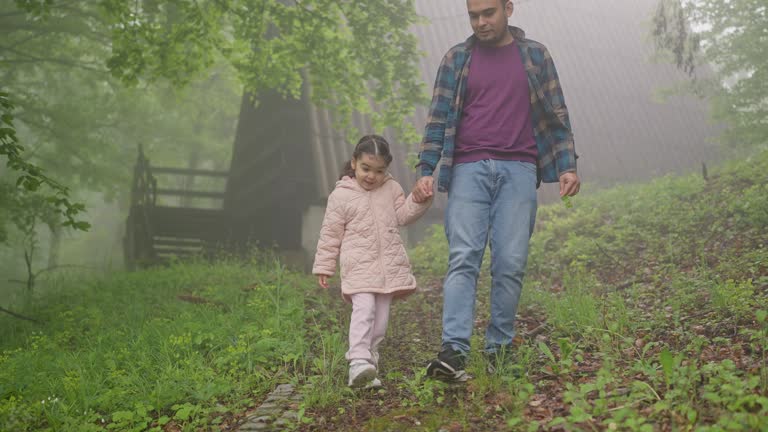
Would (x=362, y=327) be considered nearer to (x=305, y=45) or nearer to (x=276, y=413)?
(x=276, y=413)

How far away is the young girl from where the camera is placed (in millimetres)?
3971

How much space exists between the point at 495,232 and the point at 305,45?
632 centimetres

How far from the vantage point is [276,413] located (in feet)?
12.4

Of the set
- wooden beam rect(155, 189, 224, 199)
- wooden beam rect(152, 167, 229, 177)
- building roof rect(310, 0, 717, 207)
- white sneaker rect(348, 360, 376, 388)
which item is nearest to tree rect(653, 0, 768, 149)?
building roof rect(310, 0, 717, 207)

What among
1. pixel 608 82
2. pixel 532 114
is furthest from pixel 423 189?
pixel 608 82

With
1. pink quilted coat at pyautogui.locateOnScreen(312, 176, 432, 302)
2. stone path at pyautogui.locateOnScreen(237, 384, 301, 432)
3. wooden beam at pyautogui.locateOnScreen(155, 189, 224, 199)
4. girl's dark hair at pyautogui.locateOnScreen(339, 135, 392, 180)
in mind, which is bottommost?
stone path at pyautogui.locateOnScreen(237, 384, 301, 432)

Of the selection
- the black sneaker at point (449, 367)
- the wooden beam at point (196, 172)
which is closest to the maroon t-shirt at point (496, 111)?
the black sneaker at point (449, 367)


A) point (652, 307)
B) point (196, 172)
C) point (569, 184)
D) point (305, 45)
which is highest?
point (305, 45)

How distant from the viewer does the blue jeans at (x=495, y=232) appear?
387cm

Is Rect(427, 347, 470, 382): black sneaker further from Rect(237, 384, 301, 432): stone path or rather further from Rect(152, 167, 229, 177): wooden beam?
Rect(152, 167, 229, 177): wooden beam

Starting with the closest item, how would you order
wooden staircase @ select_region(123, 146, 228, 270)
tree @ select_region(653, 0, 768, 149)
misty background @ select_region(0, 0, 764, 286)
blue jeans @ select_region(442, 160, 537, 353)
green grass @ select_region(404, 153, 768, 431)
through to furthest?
green grass @ select_region(404, 153, 768, 431), blue jeans @ select_region(442, 160, 537, 353), tree @ select_region(653, 0, 768, 149), misty background @ select_region(0, 0, 764, 286), wooden staircase @ select_region(123, 146, 228, 270)

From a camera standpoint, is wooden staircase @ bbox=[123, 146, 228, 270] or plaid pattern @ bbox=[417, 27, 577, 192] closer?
plaid pattern @ bbox=[417, 27, 577, 192]

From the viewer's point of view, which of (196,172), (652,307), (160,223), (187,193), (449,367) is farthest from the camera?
(196,172)

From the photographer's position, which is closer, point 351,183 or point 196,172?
point 351,183
